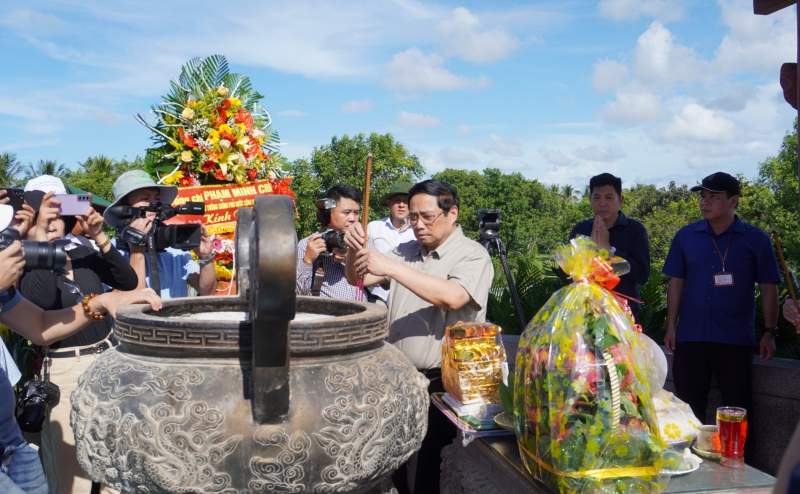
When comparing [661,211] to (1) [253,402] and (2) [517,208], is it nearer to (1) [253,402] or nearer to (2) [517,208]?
(2) [517,208]

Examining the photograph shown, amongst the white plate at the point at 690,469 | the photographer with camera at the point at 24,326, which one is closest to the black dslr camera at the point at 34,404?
the photographer with camera at the point at 24,326

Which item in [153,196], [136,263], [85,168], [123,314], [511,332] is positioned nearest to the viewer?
[123,314]

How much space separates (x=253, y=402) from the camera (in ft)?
4.23

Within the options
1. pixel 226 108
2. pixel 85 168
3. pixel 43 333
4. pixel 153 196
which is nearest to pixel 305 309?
pixel 43 333

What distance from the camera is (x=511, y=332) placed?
5340mm

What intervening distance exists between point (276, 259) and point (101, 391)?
2.03ft

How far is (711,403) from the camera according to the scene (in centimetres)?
390

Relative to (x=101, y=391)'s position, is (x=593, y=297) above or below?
above

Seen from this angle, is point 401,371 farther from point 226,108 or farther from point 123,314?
point 226,108

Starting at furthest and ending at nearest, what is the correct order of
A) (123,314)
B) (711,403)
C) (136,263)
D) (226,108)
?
(226,108)
(711,403)
(136,263)
(123,314)

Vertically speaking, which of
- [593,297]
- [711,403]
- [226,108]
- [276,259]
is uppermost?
[226,108]

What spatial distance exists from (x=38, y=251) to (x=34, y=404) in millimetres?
889

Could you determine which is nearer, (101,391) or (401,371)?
(101,391)

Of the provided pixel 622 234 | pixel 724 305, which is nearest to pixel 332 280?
pixel 622 234
